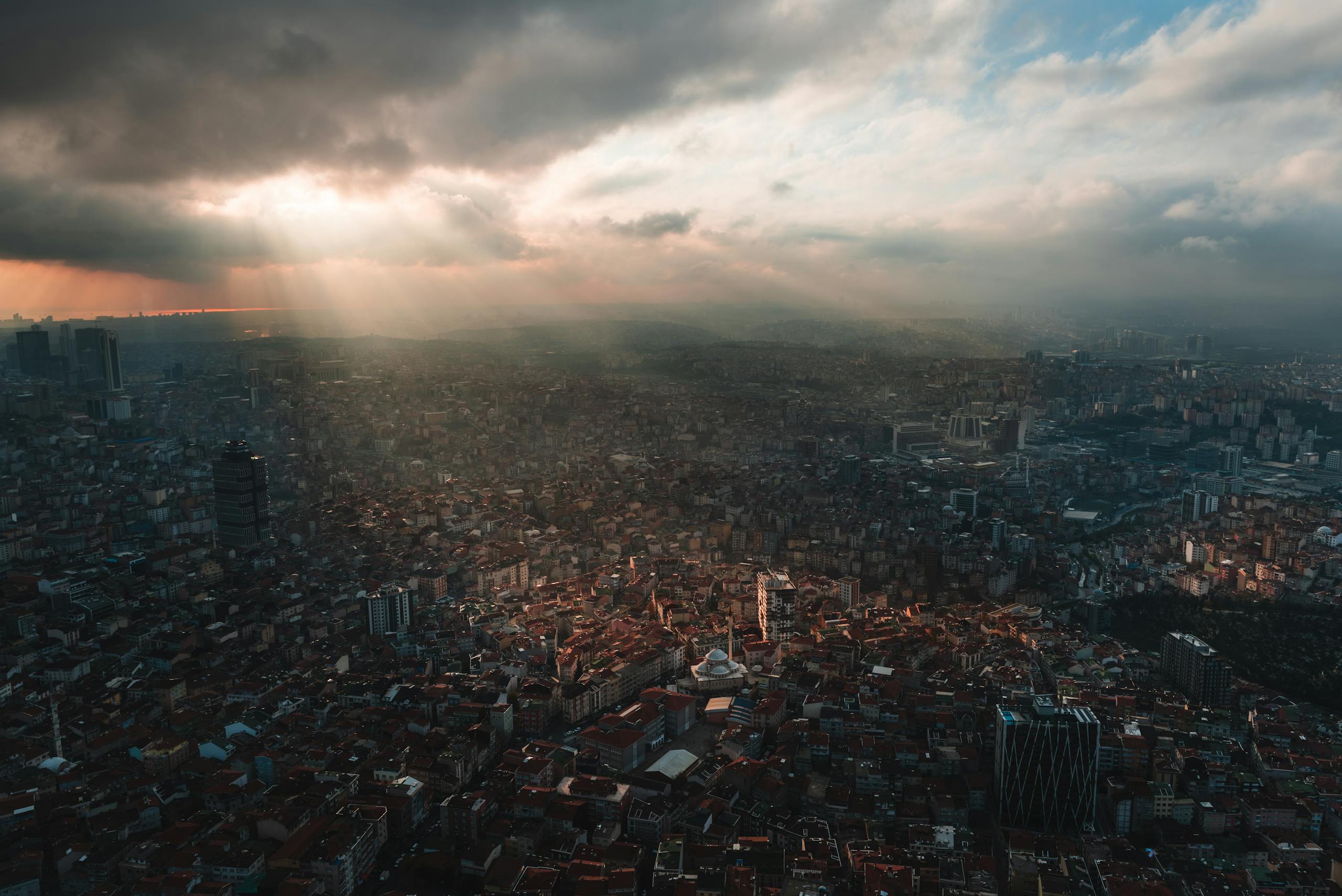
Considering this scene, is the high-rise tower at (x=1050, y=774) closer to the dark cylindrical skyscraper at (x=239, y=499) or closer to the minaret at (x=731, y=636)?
the minaret at (x=731, y=636)

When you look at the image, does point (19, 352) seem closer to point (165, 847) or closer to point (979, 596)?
point (165, 847)

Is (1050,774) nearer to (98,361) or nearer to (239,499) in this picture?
(239,499)

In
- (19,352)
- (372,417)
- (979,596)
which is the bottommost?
(979,596)

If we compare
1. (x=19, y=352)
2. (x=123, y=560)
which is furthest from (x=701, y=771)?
(x=19, y=352)

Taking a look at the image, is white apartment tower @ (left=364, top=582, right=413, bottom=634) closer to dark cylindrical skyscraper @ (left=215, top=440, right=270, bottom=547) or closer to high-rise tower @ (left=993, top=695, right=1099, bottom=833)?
dark cylindrical skyscraper @ (left=215, top=440, right=270, bottom=547)

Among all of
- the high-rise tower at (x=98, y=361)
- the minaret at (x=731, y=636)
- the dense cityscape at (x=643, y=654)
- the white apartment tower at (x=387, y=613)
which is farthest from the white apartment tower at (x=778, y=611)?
the high-rise tower at (x=98, y=361)
